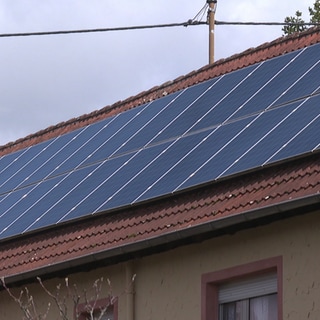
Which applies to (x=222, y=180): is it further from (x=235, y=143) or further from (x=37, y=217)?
(x=37, y=217)

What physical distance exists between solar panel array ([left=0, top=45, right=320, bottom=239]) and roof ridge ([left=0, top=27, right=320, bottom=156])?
28 centimetres

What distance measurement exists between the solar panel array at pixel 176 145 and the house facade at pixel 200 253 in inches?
7.0

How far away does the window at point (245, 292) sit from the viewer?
1581cm

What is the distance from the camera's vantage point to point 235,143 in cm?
1739

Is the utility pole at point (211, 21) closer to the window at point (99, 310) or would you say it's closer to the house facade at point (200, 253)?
the house facade at point (200, 253)

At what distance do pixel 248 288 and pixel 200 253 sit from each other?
2.55ft

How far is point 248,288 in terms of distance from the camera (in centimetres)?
1625

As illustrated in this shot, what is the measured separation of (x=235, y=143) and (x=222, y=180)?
0.73 m

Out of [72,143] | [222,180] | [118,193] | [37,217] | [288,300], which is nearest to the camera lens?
[288,300]

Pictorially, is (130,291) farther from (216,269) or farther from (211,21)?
(211,21)

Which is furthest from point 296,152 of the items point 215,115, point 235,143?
point 215,115

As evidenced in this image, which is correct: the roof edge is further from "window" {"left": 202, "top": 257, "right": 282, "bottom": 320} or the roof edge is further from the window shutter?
the window shutter

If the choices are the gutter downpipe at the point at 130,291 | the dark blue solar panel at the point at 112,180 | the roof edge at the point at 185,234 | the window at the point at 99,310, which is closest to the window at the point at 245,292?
the roof edge at the point at 185,234

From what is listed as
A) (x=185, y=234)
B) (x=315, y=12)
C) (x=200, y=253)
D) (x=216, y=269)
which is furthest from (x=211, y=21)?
(x=185, y=234)
